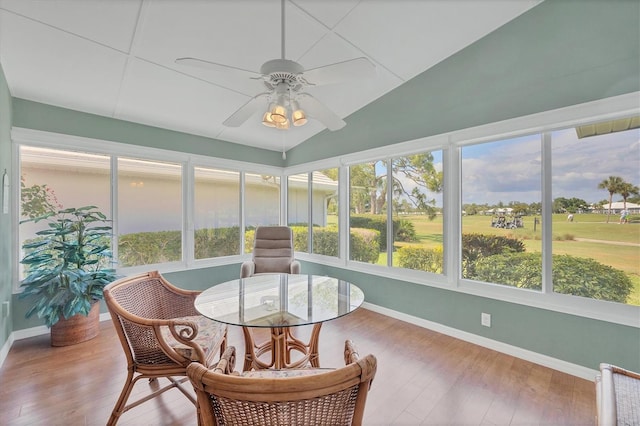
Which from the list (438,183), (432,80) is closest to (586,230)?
(438,183)

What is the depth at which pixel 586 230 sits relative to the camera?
2.23m

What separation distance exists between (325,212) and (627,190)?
333 cm

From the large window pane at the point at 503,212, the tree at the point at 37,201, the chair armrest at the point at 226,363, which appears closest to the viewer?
the chair armrest at the point at 226,363

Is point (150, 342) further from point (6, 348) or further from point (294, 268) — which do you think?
point (6, 348)

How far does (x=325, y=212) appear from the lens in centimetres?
451

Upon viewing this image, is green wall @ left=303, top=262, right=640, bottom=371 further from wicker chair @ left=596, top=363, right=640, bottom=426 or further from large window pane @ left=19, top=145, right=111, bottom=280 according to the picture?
large window pane @ left=19, top=145, right=111, bottom=280

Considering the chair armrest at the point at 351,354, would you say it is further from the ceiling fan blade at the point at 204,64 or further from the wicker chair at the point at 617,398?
the ceiling fan blade at the point at 204,64

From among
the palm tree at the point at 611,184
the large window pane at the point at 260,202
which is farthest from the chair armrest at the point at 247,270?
the palm tree at the point at 611,184

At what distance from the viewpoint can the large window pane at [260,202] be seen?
4.75m

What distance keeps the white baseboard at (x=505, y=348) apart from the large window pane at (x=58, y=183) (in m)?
3.85

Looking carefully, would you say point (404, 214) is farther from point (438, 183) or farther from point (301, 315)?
point (301, 315)

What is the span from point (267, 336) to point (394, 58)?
10.5 ft

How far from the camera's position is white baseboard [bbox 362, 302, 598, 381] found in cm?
217

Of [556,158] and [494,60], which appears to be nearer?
[556,158]
